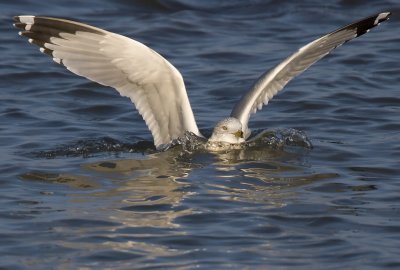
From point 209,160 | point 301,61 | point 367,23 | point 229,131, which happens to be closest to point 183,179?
point 209,160

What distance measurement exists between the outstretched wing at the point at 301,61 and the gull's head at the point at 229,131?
170mm

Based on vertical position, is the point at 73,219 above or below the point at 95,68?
below

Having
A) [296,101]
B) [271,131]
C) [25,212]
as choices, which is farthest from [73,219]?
[296,101]

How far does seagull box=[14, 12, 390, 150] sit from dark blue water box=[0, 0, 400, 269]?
10.2 inches

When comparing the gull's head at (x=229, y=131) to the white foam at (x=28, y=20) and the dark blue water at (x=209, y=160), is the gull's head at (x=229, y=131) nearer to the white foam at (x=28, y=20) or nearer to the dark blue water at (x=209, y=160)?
the dark blue water at (x=209, y=160)

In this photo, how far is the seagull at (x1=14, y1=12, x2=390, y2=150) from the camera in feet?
29.3

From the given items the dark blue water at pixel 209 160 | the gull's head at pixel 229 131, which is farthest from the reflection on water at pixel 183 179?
the gull's head at pixel 229 131

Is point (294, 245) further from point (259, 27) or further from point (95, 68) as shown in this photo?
point (259, 27)

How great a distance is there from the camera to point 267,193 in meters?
8.18

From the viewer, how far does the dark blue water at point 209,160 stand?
6863mm

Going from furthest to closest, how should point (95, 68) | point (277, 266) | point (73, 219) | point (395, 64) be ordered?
point (395, 64)
point (95, 68)
point (73, 219)
point (277, 266)

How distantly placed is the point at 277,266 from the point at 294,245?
0.43 m

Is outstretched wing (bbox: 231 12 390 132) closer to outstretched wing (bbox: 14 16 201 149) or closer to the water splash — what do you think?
the water splash

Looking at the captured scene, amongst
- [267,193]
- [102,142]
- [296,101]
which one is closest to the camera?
[267,193]
